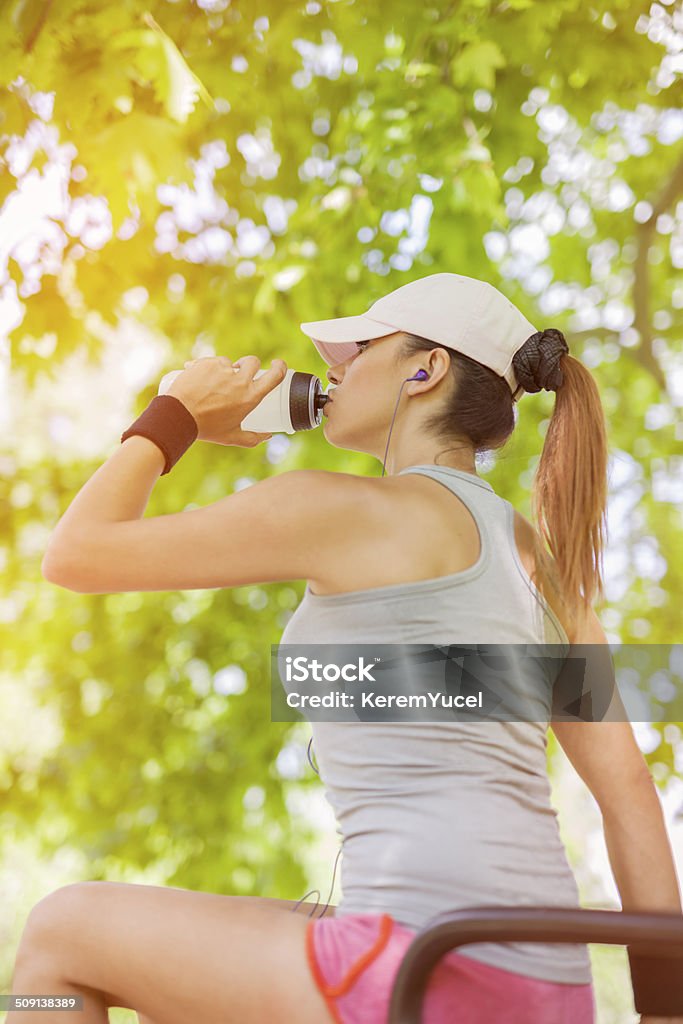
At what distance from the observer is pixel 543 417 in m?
2.97

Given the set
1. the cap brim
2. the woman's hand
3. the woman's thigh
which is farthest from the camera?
the cap brim

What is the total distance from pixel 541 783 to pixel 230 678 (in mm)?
2147

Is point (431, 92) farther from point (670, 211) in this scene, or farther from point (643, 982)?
point (643, 982)

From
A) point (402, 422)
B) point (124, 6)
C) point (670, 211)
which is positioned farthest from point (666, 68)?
point (402, 422)

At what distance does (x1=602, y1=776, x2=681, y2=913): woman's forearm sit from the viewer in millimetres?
988

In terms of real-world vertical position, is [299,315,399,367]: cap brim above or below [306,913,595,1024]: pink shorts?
above

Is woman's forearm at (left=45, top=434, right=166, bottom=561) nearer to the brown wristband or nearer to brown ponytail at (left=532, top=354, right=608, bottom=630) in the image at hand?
the brown wristband

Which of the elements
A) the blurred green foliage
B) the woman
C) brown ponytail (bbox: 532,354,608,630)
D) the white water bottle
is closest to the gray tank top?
the woman

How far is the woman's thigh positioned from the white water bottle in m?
0.61

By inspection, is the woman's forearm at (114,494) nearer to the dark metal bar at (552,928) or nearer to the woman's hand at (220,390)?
the woman's hand at (220,390)

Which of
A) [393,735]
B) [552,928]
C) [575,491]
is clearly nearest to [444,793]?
[393,735]

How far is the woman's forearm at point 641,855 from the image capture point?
988mm

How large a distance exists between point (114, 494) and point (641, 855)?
2.13 ft

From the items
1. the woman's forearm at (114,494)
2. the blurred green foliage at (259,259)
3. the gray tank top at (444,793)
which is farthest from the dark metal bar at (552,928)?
the blurred green foliage at (259,259)
